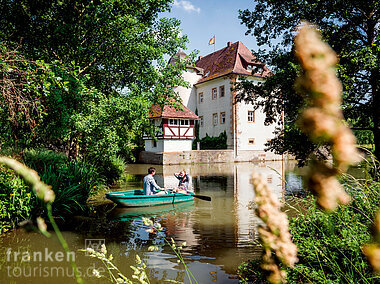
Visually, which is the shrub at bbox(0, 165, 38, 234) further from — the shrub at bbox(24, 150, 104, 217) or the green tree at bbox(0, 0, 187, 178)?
the green tree at bbox(0, 0, 187, 178)

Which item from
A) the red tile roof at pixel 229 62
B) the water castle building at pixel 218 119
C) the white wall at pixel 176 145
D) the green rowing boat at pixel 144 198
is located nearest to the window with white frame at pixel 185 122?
the water castle building at pixel 218 119

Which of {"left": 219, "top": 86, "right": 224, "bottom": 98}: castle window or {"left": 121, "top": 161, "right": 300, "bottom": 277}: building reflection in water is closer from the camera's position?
{"left": 121, "top": 161, "right": 300, "bottom": 277}: building reflection in water

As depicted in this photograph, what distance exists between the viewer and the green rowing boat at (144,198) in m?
10.3

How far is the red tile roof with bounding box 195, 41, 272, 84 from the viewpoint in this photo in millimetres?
34500

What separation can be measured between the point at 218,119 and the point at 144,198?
26.2 m

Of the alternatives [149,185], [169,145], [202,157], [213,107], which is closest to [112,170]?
[149,185]

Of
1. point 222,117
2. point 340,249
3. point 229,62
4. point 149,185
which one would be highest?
point 229,62

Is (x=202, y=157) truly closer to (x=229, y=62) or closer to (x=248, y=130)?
(x=248, y=130)

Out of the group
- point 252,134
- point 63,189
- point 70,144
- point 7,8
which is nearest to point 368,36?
point 63,189

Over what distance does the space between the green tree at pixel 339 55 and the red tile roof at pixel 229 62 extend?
22261 millimetres

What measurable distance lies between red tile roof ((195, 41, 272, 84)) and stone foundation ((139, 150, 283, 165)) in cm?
929

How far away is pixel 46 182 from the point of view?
8.21 m

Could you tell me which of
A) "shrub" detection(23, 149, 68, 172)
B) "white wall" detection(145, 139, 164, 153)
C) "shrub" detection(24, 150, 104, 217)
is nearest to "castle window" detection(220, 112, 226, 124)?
"white wall" detection(145, 139, 164, 153)

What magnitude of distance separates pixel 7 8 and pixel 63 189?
8175 millimetres
